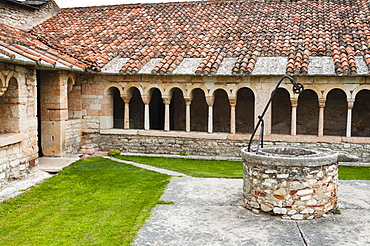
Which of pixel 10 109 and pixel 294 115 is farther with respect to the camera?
pixel 294 115

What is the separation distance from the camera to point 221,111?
52.5 ft

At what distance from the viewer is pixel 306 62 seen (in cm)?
1170

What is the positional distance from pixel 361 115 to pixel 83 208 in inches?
435

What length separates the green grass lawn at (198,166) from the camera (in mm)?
→ 10211

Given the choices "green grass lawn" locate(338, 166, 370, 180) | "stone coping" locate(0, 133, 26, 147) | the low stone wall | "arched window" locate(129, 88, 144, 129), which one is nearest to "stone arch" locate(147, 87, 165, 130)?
"arched window" locate(129, 88, 144, 129)

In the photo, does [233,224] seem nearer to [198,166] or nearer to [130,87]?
[198,166]

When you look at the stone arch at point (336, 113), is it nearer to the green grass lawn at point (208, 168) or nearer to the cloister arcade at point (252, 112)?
the cloister arcade at point (252, 112)

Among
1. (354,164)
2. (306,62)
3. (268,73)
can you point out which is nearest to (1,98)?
(268,73)

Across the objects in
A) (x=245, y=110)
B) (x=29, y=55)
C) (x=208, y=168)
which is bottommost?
(x=208, y=168)

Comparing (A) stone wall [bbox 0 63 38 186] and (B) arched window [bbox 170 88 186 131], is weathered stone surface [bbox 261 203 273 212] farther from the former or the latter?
(B) arched window [bbox 170 88 186 131]

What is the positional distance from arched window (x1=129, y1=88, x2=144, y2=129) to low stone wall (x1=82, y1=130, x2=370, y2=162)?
10.5 feet

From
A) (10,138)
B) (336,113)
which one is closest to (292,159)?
(10,138)

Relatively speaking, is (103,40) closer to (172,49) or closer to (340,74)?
(172,49)

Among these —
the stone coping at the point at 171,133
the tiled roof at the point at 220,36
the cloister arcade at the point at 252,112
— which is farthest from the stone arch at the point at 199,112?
the stone coping at the point at 171,133
